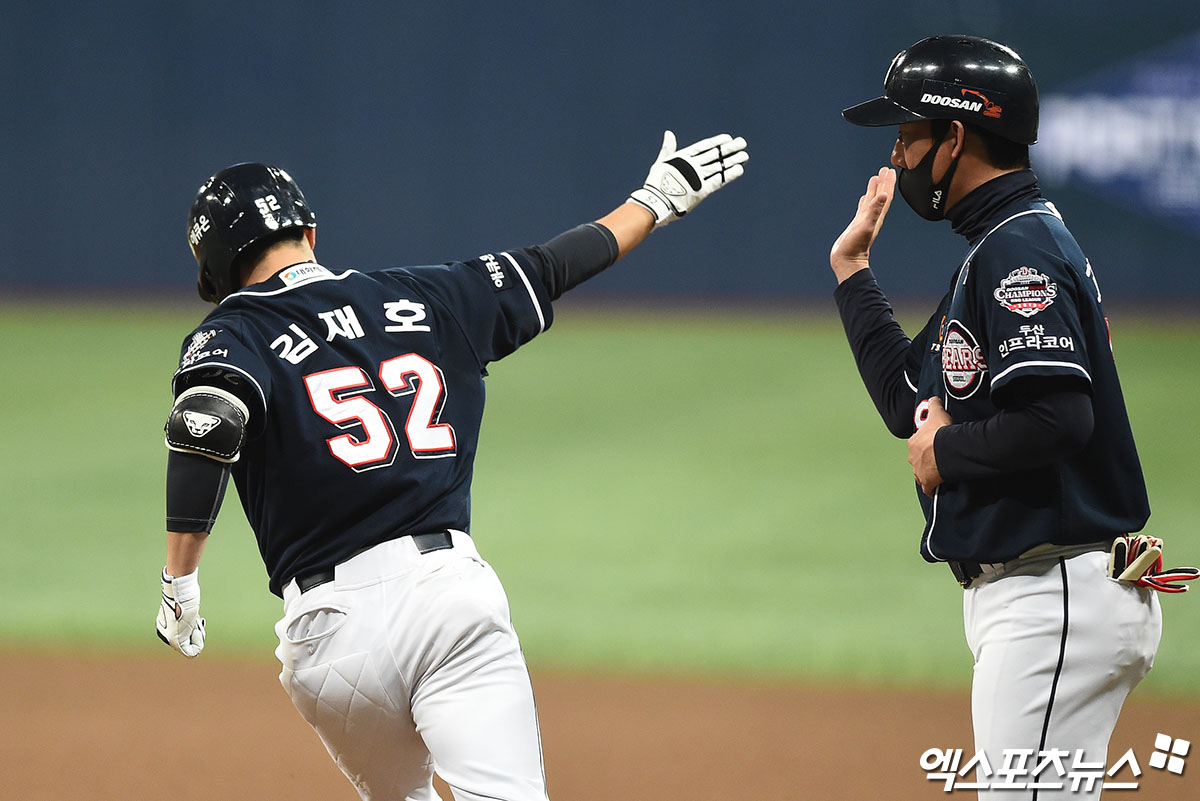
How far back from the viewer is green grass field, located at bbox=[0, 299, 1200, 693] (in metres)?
6.39

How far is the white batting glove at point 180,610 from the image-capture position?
338 cm

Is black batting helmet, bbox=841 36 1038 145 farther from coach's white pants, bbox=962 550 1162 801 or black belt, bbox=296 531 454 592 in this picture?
black belt, bbox=296 531 454 592

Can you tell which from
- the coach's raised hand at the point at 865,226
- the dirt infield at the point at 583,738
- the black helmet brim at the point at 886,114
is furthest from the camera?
the dirt infield at the point at 583,738

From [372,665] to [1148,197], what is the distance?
12967 mm

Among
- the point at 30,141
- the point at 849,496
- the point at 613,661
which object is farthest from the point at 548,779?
the point at 30,141

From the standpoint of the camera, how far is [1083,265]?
274 centimetres

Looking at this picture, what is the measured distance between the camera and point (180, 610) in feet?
11.2

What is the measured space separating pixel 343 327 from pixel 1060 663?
5.95 feet

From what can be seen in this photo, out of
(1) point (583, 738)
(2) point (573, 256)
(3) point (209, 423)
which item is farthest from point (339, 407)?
(1) point (583, 738)

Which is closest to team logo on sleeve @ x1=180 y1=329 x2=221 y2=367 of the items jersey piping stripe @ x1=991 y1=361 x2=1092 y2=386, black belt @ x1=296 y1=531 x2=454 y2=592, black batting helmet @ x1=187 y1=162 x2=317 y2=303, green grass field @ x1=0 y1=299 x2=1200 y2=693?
black batting helmet @ x1=187 y1=162 x2=317 y2=303

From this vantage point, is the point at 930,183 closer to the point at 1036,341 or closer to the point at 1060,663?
the point at 1036,341

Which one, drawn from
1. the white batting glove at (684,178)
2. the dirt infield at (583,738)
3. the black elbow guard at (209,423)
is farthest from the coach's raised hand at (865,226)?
the dirt infield at (583,738)

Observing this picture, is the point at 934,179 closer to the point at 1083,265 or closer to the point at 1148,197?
the point at 1083,265

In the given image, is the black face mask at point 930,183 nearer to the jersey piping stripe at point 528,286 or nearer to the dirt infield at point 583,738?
the jersey piping stripe at point 528,286
